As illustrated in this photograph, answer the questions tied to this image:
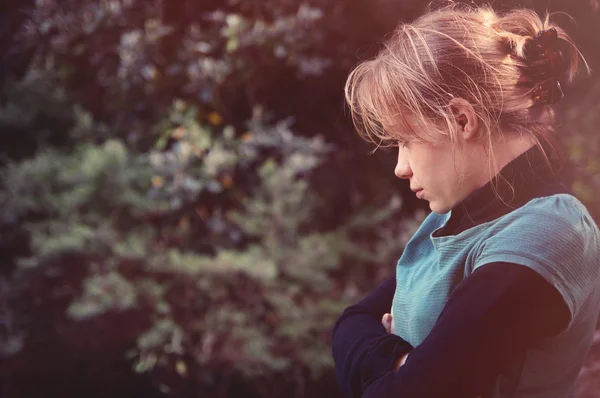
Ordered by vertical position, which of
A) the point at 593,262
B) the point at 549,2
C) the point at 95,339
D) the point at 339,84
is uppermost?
the point at 339,84

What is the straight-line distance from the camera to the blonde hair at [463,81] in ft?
3.28

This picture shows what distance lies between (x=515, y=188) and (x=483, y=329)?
10.0 inches

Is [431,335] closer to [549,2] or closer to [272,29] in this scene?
[549,2]

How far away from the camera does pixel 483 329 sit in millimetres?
845

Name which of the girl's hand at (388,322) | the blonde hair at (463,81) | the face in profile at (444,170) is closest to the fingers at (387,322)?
the girl's hand at (388,322)

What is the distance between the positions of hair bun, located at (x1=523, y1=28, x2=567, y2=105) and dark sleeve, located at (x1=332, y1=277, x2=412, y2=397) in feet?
1.61

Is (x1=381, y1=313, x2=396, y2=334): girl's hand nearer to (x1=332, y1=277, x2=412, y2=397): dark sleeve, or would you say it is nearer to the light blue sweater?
(x1=332, y1=277, x2=412, y2=397): dark sleeve

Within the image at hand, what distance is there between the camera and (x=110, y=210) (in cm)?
302

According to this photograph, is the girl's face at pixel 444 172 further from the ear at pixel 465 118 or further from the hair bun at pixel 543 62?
the hair bun at pixel 543 62

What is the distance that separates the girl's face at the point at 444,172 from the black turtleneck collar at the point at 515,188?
0.03 m

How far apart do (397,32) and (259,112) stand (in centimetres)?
179

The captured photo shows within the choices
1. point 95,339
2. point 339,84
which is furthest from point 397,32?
point 95,339

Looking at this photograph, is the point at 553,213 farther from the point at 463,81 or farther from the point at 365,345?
the point at 365,345

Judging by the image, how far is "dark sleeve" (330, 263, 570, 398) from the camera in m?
0.84
